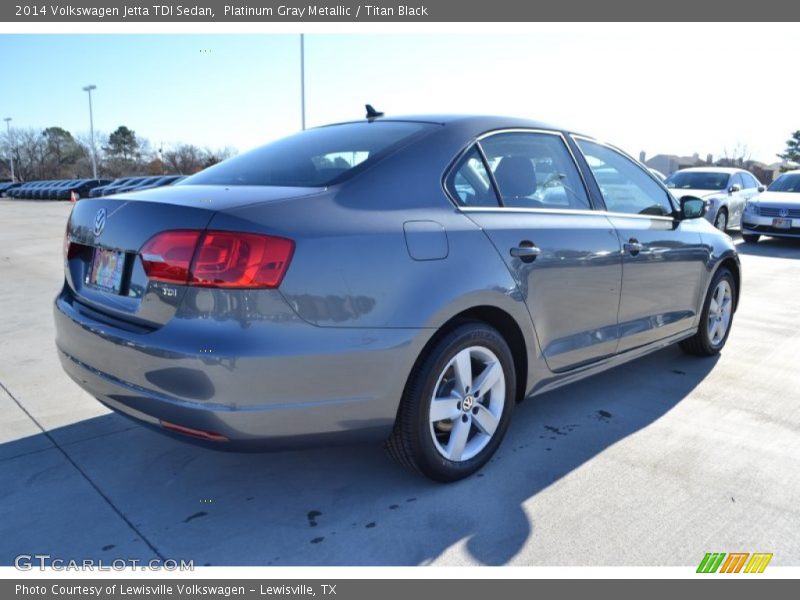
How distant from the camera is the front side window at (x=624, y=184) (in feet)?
12.4

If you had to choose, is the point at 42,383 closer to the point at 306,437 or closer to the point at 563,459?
the point at 306,437

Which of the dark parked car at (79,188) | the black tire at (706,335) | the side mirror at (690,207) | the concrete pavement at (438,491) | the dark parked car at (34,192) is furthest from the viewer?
the dark parked car at (34,192)

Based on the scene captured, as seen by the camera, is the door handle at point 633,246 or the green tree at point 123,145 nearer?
the door handle at point 633,246

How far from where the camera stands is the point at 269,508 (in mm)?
2719

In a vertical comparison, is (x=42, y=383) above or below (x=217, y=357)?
below

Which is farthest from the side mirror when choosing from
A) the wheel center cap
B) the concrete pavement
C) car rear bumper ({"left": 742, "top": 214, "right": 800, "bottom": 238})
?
car rear bumper ({"left": 742, "top": 214, "right": 800, "bottom": 238})

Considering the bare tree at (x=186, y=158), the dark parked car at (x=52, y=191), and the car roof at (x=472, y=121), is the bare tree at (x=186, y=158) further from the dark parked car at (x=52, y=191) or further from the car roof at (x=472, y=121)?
the car roof at (x=472, y=121)

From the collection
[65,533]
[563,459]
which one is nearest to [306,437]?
[65,533]

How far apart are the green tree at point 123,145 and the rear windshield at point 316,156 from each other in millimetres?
86079

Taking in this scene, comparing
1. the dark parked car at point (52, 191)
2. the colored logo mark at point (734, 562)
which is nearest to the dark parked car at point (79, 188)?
the dark parked car at point (52, 191)

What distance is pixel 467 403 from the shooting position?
2904 mm

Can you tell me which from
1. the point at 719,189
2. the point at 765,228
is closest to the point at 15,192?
the point at 719,189

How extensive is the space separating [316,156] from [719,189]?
12.9m
